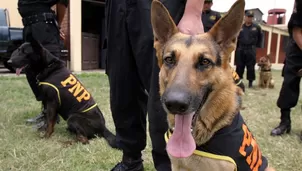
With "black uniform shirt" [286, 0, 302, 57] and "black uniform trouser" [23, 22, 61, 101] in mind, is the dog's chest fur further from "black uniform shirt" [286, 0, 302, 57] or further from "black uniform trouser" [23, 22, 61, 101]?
"black uniform trouser" [23, 22, 61, 101]

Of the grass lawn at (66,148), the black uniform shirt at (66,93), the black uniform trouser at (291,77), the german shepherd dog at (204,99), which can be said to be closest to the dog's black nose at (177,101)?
the german shepherd dog at (204,99)

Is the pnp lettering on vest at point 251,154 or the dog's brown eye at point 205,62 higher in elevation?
the dog's brown eye at point 205,62

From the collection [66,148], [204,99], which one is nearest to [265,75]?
[66,148]

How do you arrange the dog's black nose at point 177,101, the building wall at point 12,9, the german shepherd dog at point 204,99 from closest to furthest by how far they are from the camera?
the dog's black nose at point 177,101
the german shepherd dog at point 204,99
the building wall at point 12,9

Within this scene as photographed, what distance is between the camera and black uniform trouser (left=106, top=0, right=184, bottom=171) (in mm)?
2018

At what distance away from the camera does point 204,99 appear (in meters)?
1.70

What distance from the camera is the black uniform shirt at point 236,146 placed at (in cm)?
162

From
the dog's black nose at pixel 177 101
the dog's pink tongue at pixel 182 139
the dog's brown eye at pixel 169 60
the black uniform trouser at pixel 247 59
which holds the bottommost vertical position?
the black uniform trouser at pixel 247 59

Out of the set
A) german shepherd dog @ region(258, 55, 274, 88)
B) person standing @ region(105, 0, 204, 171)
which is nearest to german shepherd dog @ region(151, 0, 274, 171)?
person standing @ region(105, 0, 204, 171)

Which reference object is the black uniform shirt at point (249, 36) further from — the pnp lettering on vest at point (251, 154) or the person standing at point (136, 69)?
the pnp lettering on vest at point (251, 154)

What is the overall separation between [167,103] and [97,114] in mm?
2238

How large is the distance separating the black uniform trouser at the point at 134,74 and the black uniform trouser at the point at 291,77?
213cm

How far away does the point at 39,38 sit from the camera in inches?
147

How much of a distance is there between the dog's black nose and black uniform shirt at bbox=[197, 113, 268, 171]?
0.99 feet
